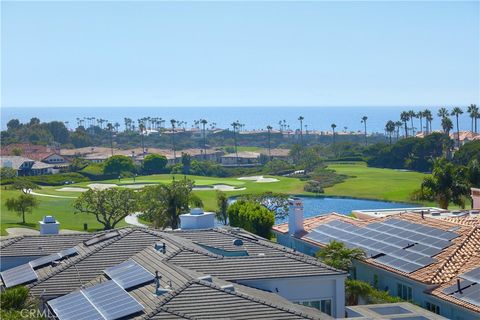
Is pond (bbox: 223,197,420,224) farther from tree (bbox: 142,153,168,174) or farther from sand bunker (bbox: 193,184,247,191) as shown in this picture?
tree (bbox: 142,153,168,174)

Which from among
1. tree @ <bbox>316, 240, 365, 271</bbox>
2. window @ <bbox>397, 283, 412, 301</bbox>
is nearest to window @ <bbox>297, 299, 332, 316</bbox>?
tree @ <bbox>316, 240, 365, 271</bbox>

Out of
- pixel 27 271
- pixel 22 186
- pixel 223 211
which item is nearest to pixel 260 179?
pixel 22 186

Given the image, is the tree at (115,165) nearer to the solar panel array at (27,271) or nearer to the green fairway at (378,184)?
the green fairway at (378,184)

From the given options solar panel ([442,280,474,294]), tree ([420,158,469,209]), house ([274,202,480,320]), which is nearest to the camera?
solar panel ([442,280,474,294])

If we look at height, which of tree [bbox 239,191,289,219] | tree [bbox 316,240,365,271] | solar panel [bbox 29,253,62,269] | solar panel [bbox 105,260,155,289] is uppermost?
solar panel [bbox 105,260,155,289]

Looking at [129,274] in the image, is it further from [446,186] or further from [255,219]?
[446,186]

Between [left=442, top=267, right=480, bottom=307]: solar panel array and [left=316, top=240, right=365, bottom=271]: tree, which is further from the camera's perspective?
[left=316, top=240, right=365, bottom=271]: tree
